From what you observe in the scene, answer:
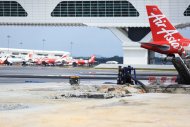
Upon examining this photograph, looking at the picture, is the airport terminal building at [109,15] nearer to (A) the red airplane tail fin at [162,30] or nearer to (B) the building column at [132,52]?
(B) the building column at [132,52]

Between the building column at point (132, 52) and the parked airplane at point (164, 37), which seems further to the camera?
the building column at point (132, 52)

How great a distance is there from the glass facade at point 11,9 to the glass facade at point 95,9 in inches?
418

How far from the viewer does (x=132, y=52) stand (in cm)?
13700

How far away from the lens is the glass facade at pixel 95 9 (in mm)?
139125

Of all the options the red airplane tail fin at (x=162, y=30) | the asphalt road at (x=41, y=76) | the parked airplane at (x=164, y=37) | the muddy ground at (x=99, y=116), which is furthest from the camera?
the red airplane tail fin at (x=162, y=30)

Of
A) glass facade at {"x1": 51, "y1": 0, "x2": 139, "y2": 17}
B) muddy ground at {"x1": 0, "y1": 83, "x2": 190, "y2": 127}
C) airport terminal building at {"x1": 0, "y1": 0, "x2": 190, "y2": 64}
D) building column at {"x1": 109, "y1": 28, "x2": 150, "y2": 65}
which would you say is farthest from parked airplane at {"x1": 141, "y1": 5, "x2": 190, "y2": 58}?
glass facade at {"x1": 51, "y1": 0, "x2": 139, "y2": 17}

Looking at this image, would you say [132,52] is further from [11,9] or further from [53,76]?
[53,76]

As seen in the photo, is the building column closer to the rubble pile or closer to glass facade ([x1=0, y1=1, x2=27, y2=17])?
glass facade ([x1=0, y1=1, x2=27, y2=17])

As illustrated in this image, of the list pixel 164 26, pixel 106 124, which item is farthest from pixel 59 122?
pixel 164 26

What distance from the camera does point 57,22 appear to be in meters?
142

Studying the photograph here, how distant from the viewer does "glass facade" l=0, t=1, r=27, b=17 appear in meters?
145

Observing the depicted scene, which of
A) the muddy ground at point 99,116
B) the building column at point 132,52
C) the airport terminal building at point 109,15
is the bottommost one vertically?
the muddy ground at point 99,116

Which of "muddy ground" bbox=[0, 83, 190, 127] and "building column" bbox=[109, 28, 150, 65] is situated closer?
"muddy ground" bbox=[0, 83, 190, 127]

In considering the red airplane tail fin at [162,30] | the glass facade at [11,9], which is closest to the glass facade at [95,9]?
the glass facade at [11,9]
